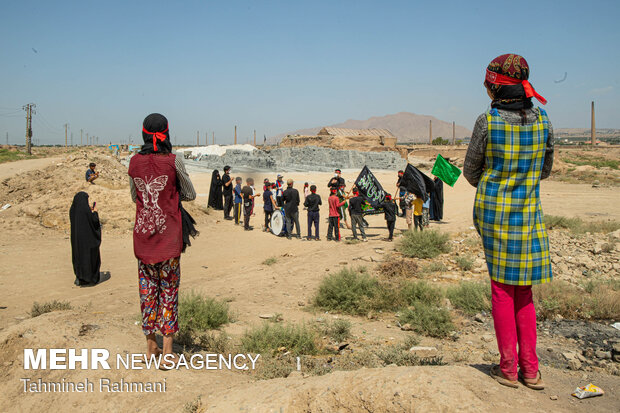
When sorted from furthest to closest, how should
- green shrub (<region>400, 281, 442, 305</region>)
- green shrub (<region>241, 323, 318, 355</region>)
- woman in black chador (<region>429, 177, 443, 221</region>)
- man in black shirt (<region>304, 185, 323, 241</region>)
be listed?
woman in black chador (<region>429, 177, 443, 221</region>) < man in black shirt (<region>304, 185, 323, 241</region>) < green shrub (<region>400, 281, 442, 305</region>) < green shrub (<region>241, 323, 318, 355</region>)

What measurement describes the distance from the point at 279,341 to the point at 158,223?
189cm

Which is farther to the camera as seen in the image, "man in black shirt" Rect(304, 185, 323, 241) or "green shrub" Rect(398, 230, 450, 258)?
"man in black shirt" Rect(304, 185, 323, 241)

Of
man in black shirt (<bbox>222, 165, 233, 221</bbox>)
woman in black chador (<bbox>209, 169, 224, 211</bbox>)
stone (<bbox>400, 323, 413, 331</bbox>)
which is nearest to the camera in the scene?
stone (<bbox>400, 323, 413, 331</bbox>)

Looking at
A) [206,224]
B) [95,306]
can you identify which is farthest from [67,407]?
[206,224]

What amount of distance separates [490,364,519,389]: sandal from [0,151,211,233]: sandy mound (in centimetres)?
1226

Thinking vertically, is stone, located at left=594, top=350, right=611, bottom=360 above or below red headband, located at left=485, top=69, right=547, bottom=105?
below

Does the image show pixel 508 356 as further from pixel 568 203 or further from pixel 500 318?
pixel 568 203

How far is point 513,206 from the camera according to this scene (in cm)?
279

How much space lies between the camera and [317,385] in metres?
2.94

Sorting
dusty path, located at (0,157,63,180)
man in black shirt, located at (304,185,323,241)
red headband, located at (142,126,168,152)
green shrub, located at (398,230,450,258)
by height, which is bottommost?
green shrub, located at (398,230,450,258)

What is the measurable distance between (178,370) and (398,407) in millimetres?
1801

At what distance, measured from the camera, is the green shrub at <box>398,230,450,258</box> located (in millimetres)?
9578


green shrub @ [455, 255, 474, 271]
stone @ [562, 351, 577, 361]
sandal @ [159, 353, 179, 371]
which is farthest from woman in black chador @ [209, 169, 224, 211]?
stone @ [562, 351, 577, 361]

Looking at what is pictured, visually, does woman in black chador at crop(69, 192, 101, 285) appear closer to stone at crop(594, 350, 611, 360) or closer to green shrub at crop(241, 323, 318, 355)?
green shrub at crop(241, 323, 318, 355)
